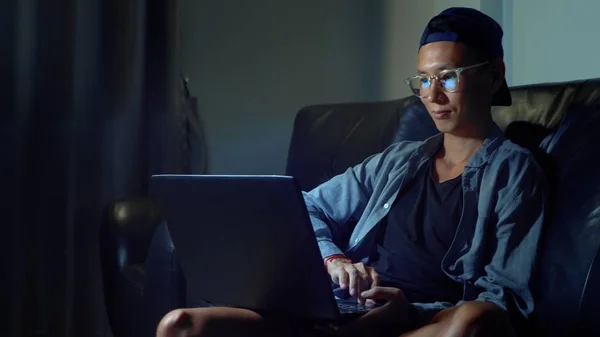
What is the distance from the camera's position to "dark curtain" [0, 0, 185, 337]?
1.70m

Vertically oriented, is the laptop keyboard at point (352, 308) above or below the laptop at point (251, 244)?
below

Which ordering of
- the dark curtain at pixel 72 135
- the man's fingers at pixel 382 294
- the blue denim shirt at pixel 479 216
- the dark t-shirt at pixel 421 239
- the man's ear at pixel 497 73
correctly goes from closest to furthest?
the man's fingers at pixel 382 294
the blue denim shirt at pixel 479 216
the dark t-shirt at pixel 421 239
the man's ear at pixel 497 73
the dark curtain at pixel 72 135

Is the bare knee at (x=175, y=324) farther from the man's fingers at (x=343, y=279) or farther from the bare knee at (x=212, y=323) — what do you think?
the man's fingers at (x=343, y=279)

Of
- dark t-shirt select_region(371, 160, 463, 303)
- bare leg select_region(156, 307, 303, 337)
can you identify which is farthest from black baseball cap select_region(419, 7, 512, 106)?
bare leg select_region(156, 307, 303, 337)

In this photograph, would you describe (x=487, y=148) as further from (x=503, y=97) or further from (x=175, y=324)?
(x=175, y=324)

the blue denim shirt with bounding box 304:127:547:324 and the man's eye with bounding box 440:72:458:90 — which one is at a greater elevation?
the man's eye with bounding box 440:72:458:90

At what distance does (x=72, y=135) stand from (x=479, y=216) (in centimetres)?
107

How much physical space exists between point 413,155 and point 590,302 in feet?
1.71

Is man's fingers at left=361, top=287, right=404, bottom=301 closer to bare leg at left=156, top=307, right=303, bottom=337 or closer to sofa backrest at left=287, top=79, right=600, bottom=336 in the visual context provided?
bare leg at left=156, top=307, right=303, bottom=337

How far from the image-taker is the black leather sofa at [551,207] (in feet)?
3.73

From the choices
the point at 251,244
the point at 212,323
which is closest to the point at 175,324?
the point at 212,323

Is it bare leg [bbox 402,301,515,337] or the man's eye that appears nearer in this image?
bare leg [bbox 402,301,515,337]

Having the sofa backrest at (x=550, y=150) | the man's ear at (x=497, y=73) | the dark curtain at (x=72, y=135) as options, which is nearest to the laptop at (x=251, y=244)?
the sofa backrest at (x=550, y=150)

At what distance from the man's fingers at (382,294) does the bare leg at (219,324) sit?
0.13 meters
